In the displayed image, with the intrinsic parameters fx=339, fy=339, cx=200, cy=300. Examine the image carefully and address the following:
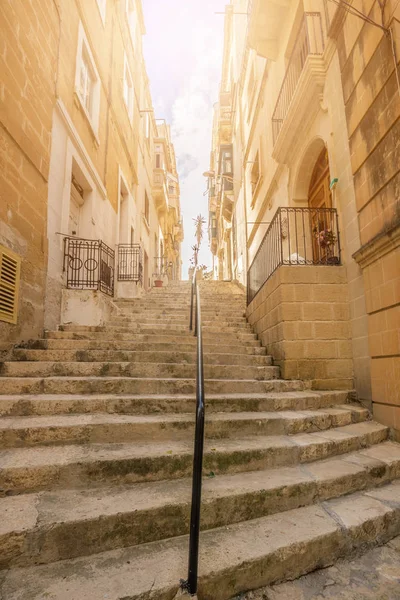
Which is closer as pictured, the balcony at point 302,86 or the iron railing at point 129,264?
the balcony at point 302,86

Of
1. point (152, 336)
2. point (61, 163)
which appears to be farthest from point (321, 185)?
point (61, 163)

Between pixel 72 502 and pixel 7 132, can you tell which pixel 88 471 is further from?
pixel 7 132

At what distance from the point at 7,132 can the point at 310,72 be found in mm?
5003

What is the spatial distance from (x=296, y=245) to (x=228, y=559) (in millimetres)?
4577

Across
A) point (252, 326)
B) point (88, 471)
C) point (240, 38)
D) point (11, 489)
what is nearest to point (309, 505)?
point (88, 471)

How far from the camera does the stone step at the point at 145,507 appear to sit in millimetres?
1799

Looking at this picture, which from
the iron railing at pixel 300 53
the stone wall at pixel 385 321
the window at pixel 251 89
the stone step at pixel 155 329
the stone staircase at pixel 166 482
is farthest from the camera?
the window at pixel 251 89

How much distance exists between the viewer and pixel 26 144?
5.11 m

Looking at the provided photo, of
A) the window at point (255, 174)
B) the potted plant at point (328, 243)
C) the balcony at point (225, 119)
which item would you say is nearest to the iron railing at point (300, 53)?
the window at point (255, 174)

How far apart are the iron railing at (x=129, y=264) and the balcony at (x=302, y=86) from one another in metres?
5.68

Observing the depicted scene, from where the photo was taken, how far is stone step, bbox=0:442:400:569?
1.80 m

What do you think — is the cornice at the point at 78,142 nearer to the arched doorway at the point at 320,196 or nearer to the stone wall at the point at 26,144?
the stone wall at the point at 26,144

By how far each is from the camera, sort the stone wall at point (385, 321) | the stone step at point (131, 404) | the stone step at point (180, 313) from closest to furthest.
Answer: the stone step at point (131, 404)
the stone wall at point (385, 321)
the stone step at point (180, 313)

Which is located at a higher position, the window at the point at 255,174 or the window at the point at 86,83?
the window at the point at 86,83
